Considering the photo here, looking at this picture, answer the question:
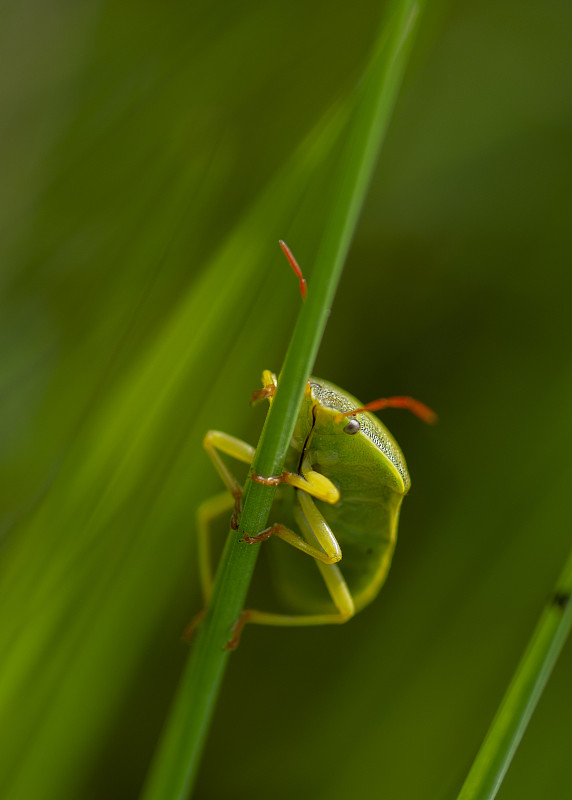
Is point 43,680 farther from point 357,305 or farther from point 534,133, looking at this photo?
point 534,133

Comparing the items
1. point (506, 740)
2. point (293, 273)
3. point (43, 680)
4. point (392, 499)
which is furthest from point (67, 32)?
point (506, 740)

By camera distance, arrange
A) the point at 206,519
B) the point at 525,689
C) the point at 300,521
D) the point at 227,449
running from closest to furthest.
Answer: the point at 525,689 → the point at 227,449 → the point at 300,521 → the point at 206,519

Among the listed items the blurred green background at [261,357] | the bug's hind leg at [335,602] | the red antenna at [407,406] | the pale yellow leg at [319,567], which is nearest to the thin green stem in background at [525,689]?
the red antenna at [407,406]

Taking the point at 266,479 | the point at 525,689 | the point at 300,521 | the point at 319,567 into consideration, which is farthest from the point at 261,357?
the point at 525,689

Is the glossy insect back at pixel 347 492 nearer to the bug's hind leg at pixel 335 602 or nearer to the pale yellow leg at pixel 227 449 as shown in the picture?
the bug's hind leg at pixel 335 602

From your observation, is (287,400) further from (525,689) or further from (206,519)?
(206,519)
